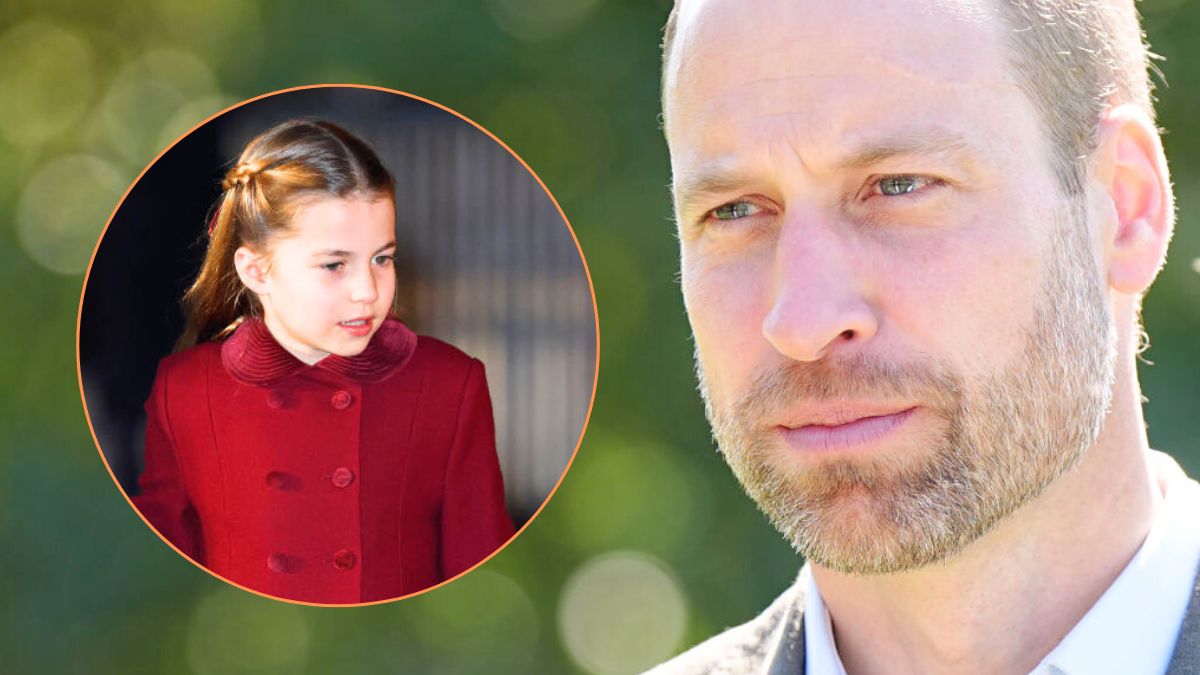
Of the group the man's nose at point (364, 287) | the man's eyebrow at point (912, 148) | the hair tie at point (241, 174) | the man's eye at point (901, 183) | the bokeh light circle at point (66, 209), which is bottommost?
the man's nose at point (364, 287)

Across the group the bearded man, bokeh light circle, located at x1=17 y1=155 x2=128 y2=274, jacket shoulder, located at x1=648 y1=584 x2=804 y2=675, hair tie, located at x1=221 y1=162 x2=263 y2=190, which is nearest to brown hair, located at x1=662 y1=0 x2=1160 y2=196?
the bearded man

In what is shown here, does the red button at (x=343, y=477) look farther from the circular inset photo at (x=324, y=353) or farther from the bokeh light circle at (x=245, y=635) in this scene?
the bokeh light circle at (x=245, y=635)

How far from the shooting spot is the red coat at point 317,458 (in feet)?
5.34

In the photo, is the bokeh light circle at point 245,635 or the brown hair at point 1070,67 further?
the bokeh light circle at point 245,635

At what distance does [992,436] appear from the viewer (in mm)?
1439

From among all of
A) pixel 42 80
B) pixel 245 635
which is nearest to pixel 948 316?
pixel 245 635

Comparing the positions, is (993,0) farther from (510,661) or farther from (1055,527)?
(510,661)

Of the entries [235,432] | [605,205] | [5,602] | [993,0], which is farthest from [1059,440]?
[5,602]

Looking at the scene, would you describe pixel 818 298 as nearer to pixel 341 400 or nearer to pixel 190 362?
pixel 341 400

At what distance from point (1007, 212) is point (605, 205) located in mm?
1395

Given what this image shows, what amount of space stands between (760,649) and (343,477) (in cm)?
49

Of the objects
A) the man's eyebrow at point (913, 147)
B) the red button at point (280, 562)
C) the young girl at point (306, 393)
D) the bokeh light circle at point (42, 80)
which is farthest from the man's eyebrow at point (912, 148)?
the bokeh light circle at point (42, 80)

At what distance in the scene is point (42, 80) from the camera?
9.22 feet

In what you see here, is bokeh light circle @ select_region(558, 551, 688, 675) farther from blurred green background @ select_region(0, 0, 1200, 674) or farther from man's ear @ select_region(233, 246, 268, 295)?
man's ear @ select_region(233, 246, 268, 295)
